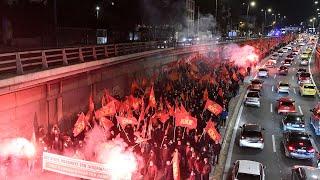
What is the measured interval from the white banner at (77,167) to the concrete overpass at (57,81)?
529 cm

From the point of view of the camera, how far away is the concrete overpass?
17.9m

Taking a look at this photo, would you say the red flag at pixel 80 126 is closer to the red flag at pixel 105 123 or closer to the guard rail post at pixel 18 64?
the red flag at pixel 105 123

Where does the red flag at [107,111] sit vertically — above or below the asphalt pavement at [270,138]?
above

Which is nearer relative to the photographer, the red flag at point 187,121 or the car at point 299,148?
the red flag at point 187,121

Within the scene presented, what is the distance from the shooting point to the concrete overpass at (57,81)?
58.6ft

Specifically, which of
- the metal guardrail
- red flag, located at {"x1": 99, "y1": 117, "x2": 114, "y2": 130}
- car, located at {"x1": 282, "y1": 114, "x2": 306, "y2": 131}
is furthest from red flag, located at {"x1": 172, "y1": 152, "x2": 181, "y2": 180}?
car, located at {"x1": 282, "y1": 114, "x2": 306, "y2": 131}

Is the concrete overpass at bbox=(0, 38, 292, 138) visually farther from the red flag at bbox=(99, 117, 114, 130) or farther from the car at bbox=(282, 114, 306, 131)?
the car at bbox=(282, 114, 306, 131)

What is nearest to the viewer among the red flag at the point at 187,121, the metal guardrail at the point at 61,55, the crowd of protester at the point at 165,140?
the crowd of protester at the point at 165,140

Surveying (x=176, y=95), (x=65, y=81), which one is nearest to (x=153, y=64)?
(x=176, y=95)

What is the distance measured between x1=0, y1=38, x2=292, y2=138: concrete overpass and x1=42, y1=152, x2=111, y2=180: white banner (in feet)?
17.4

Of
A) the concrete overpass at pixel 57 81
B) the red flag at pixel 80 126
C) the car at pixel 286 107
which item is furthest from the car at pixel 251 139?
the concrete overpass at pixel 57 81

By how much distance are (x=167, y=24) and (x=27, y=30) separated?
43.2 m

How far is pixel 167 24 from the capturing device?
77750mm

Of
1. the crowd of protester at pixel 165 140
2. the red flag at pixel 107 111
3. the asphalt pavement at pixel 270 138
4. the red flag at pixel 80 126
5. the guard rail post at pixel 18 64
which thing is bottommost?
the asphalt pavement at pixel 270 138
